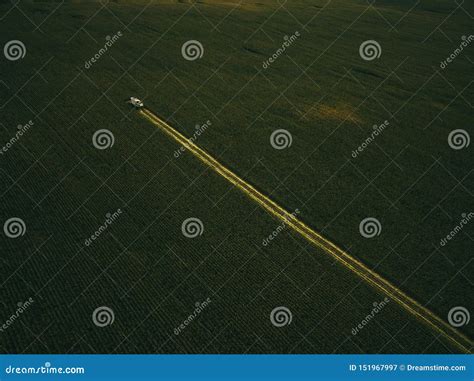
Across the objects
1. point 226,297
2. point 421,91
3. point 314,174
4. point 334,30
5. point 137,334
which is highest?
point 334,30

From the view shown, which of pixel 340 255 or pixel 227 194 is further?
pixel 227 194

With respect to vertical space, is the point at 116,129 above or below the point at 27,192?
above

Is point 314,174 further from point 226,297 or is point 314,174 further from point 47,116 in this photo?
point 47,116

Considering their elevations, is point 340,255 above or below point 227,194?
above

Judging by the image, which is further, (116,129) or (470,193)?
(116,129)

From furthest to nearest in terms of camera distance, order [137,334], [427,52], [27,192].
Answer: [427,52] < [27,192] < [137,334]

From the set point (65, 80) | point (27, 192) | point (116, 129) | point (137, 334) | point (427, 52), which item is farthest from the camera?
point (427, 52)

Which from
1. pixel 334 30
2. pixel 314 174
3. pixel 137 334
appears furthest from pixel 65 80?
pixel 334 30
